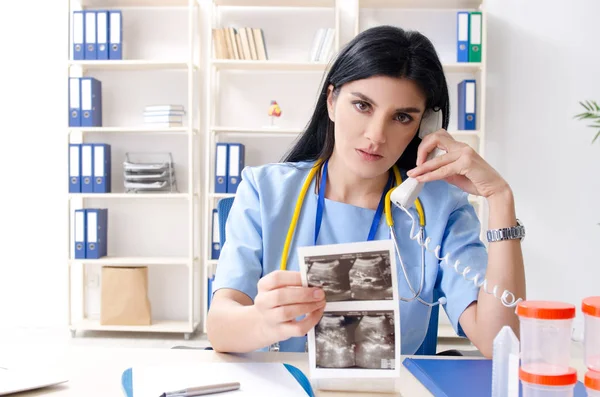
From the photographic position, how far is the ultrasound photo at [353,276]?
872 millimetres

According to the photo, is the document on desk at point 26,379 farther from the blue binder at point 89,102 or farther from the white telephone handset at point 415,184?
the blue binder at point 89,102

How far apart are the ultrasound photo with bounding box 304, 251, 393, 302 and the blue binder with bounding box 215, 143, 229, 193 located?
2.86 meters

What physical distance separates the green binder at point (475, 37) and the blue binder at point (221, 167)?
1.65m

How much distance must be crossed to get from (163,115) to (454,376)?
123 inches

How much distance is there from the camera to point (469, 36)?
3621 mm

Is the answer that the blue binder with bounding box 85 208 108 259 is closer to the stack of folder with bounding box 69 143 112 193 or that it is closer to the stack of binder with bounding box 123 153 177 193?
the stack of folder with bounding box 69 143 112 193

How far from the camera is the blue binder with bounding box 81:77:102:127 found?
3.71 meters

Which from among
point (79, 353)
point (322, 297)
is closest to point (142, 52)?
point (79, 353)

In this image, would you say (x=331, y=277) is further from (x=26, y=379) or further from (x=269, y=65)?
(x=269, y=65)

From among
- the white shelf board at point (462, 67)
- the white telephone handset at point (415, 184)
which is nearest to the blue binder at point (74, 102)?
the white shelf board at point (462, 67)

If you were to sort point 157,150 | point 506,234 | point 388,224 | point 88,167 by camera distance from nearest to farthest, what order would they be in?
point 506,234, point 388,224, point 88,167, point 157,150

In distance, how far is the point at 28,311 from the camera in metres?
4.04

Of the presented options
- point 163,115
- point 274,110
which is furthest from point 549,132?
point 163,115

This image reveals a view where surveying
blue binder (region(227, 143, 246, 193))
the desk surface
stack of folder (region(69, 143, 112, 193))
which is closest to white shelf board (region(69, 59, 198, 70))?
stack of folder (region(69, 143, 112, 193))
